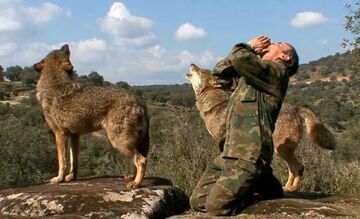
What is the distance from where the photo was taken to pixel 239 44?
8.26 metres

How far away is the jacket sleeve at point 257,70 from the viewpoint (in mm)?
7988

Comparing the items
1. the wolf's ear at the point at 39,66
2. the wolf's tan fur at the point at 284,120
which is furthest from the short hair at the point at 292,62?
the wolf's ear at the point at 39,66

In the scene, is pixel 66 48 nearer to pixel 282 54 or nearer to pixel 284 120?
pixel 282 54

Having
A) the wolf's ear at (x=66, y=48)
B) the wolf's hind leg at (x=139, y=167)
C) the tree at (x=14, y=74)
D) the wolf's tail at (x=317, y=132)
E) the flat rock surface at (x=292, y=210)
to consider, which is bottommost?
the flat rock surface at (x=292, y=210)

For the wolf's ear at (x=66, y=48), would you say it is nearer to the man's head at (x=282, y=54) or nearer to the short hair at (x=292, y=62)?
the man's head at (x=282, y=54)

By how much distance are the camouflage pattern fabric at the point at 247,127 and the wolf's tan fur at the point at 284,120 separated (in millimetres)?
2955

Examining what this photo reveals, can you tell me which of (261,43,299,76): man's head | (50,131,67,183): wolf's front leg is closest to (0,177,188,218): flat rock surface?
(50,131,67,183): wolf's front leg

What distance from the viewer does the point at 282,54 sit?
27.9 feet

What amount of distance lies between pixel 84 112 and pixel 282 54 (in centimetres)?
353

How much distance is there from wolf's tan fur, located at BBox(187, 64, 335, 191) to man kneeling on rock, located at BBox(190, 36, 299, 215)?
279 centimetres

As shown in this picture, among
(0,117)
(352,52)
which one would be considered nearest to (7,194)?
(352,52)

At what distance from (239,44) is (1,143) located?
21860 mm

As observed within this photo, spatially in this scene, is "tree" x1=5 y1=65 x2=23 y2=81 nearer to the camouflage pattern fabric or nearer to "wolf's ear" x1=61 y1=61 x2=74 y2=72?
"wolf's ear" x1=61 y1=61 x2=74 y2=72

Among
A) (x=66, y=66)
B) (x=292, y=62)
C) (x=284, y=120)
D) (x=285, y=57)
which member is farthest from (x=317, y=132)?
(x=66, y=66)
